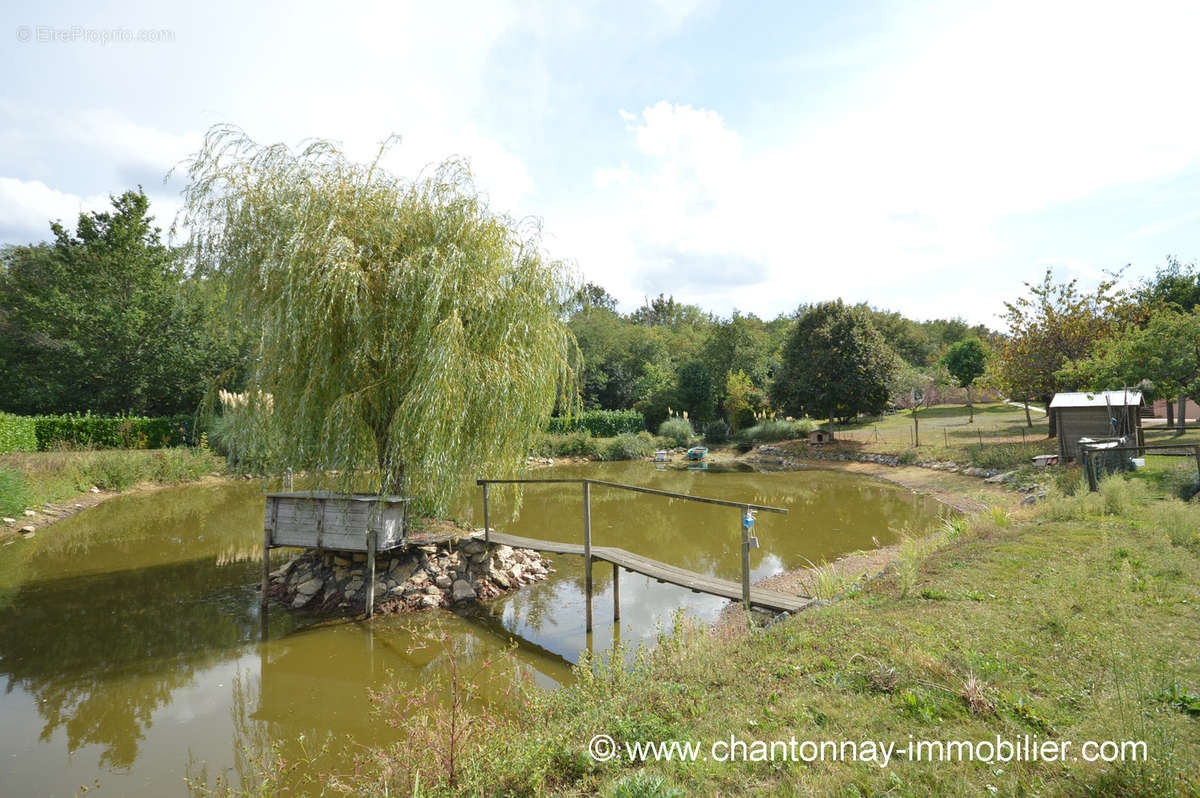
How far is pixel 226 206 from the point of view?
27.5 ft

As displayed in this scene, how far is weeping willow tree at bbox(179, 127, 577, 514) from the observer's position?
25.8 feet

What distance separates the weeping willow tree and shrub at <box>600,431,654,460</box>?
63.0ft

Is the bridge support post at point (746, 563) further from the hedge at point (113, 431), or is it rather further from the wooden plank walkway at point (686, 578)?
the hedge at point (113, 431)

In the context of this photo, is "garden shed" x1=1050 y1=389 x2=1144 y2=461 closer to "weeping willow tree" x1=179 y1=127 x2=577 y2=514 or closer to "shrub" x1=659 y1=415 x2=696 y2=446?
"weeping willow tree" x1=179 y1=127 x2=577 y2=514

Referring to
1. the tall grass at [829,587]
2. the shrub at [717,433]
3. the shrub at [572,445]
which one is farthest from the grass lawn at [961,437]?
the tall grass at [829,587]

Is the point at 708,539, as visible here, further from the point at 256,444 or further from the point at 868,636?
the point at 256,444

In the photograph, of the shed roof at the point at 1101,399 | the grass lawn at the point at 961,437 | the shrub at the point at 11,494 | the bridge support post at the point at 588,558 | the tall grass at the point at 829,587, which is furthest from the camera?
the grass lawn at the point at 961,437

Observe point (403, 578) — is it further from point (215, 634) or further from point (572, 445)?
point (572, 445)

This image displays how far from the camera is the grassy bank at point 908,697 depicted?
3051 mm

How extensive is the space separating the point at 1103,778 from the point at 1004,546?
5915mm

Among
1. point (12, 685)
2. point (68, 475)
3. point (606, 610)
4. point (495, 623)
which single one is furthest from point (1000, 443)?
point (68, 475)

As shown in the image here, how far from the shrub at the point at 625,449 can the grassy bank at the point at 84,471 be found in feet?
53.3

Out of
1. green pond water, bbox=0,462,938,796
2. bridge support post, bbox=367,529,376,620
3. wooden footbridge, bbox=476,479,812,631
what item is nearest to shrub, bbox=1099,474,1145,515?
green pond water, bbox=0,462,938,796

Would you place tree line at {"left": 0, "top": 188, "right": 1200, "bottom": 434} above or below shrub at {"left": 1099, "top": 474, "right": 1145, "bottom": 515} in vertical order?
above
